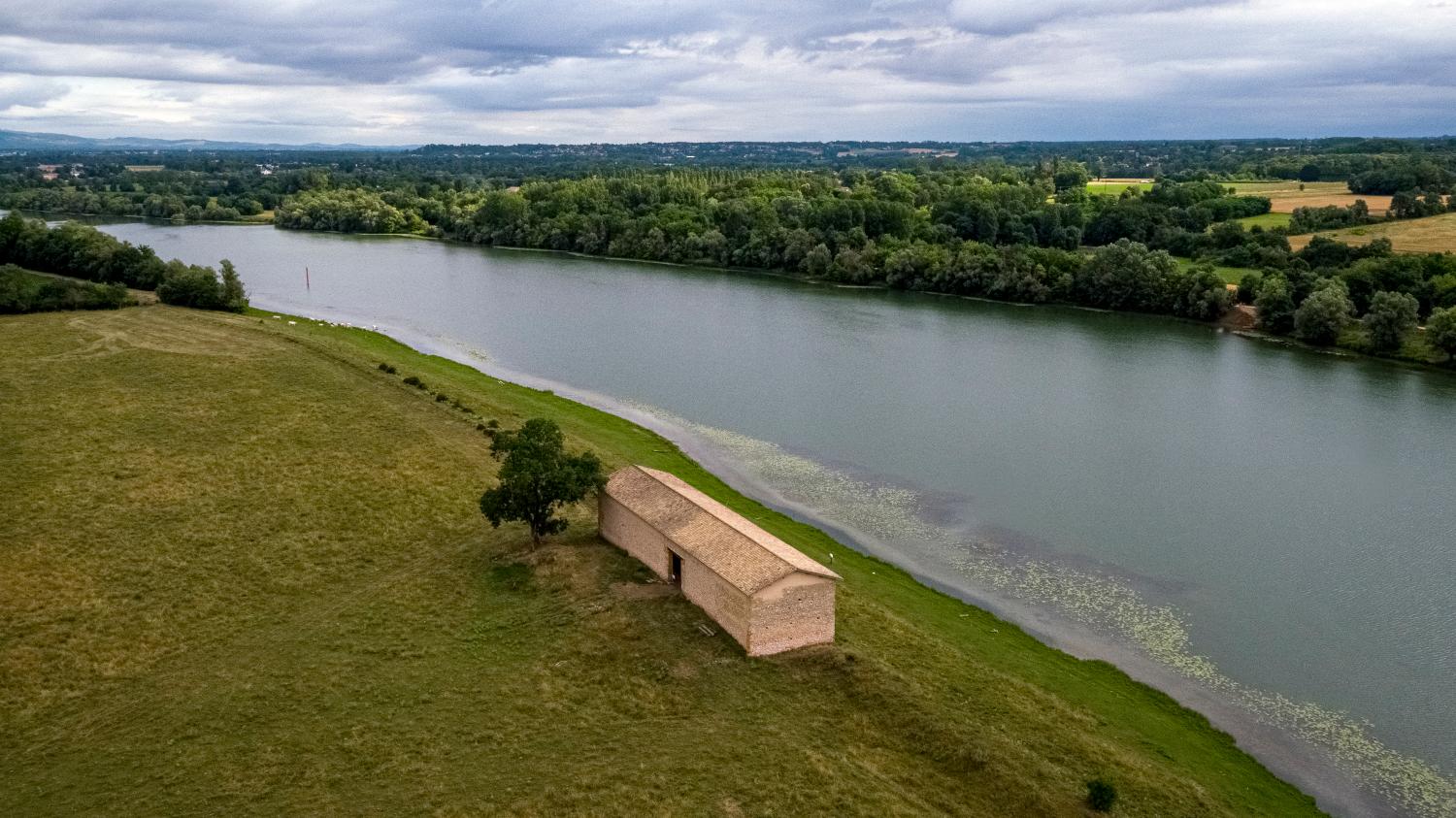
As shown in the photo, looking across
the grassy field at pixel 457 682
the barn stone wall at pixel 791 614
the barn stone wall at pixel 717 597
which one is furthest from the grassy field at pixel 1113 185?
the barn stone wall at pixel 791 614

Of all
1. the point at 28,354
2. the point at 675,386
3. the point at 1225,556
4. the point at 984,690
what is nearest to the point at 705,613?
the point at 984,690

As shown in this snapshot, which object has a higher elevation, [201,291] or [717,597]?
[201,291]

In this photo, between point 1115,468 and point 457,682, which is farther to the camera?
point 1115,468

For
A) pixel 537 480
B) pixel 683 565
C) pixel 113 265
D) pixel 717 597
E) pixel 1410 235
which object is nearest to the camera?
pixel 717 597

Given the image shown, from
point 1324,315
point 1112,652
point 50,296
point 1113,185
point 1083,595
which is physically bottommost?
point 1112,652

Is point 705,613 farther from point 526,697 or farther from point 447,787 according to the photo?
point 447,787

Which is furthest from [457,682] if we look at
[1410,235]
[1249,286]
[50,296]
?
[1410,235]

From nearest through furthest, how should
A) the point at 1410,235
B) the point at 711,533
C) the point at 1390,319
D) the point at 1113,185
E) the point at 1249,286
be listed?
the point at 711,533
the point at 1390,319
the point at 1249,286
the point at 1410,235
the point at 1113,185

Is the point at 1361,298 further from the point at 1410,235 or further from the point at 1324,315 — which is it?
the point at 1410,235

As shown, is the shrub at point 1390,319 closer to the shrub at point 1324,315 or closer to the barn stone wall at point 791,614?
the shrub at point 1324,315
